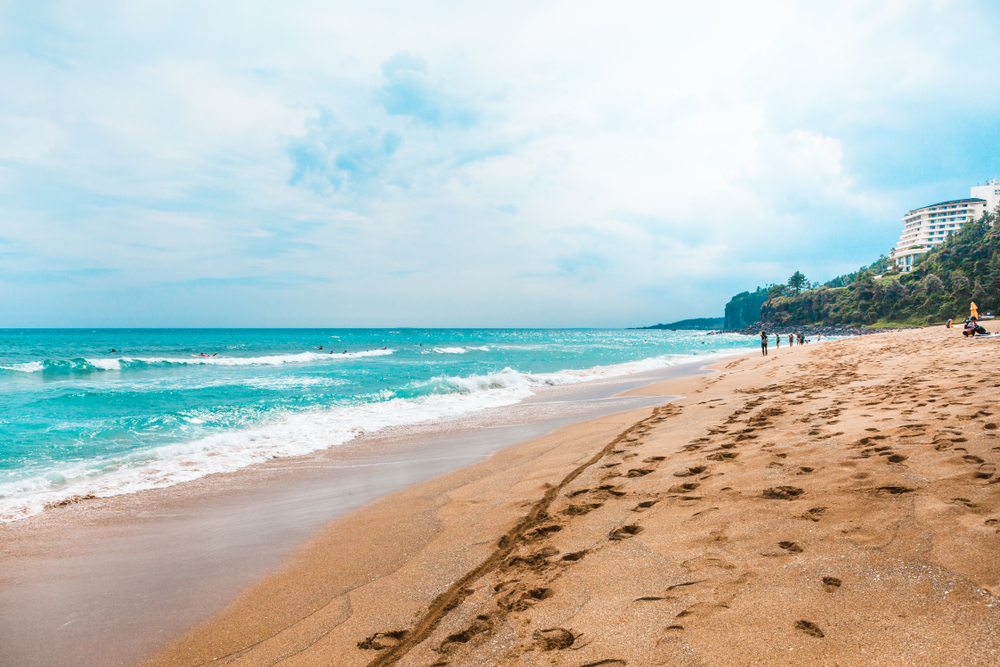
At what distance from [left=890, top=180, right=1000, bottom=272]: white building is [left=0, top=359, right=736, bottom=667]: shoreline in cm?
15519

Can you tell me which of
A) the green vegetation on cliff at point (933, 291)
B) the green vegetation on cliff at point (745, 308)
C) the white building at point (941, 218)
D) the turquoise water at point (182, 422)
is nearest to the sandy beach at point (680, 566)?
the turquoise water at point (182, 422)

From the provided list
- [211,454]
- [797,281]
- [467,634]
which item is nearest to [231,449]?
[211,454]

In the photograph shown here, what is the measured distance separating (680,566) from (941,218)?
7140 inches

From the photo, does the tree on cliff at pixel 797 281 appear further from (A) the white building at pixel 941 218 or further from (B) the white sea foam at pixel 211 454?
(B) the white sea foam at pixel 211 454

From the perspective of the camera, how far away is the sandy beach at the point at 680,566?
235 cm

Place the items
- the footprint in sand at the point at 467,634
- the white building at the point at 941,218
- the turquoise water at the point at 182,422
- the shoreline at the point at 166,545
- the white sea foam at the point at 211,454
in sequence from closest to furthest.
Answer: the footprint in sand at the point at 467,634 → the shoreline at the point at 166,545 → the white sea foam at the point at 211,454 → the turquoise water at the point at 182,422 → the white building at the point at 941,218

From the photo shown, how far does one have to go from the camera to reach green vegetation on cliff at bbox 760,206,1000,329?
6919cm

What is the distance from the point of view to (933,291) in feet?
249

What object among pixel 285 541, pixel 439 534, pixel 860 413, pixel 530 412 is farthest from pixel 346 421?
pixel 860 413

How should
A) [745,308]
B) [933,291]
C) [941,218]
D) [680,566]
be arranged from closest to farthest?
[680,566] < [933,291] < [941,218] < [745,308]

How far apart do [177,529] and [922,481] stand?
779 centimetres

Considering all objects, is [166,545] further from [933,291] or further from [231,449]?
[933,291]

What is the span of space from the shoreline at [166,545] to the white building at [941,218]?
155193 millimetres

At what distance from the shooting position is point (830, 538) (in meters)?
3.17
